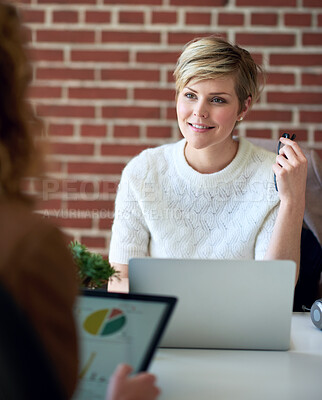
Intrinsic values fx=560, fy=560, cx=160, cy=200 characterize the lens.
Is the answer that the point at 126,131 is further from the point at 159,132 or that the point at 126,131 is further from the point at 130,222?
the point at 130,222

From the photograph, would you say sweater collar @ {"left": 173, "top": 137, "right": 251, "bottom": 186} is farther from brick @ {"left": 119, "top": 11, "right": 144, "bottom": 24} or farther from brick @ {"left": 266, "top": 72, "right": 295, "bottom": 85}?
brick @ {"left": 119, "top": 11, "right": 144, "bottom": 24}

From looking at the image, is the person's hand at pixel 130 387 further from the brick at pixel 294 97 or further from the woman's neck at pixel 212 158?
the brick at pixel 294 97

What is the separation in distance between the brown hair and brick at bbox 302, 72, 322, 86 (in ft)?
7.61

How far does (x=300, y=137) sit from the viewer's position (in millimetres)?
2904

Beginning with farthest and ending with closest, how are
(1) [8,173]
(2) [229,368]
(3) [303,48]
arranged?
(3) [303,48] → (2) [229,368] → (1) [8,173]

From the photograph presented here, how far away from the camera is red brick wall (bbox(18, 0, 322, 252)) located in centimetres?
287

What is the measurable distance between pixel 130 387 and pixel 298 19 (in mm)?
2402

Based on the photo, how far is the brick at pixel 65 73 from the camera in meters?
2.93

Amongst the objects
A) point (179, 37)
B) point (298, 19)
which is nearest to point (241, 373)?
point (179, 37)

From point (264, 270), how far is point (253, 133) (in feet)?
5.52

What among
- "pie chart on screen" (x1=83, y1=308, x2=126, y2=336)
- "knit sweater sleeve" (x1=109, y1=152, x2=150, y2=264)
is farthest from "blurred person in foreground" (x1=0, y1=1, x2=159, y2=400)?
"knit sweater sleeve" (x1=109, y1=152, x2=150, y2=264)

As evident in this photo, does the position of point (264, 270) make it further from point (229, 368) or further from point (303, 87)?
point (303, 87)

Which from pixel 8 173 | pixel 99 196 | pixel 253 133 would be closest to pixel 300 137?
pixel 253 133

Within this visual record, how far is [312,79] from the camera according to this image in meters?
2.89
